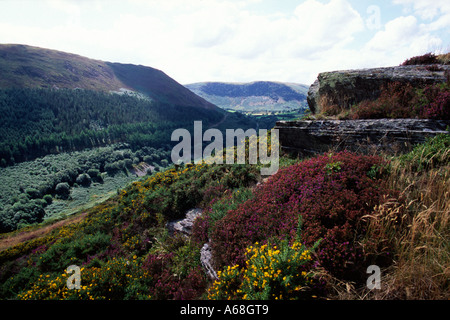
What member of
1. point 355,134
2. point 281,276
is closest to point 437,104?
point 355,134

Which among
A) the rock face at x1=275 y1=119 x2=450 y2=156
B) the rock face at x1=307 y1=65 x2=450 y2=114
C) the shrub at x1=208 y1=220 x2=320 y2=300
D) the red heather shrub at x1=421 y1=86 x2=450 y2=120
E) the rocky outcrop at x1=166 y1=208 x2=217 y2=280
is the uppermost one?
the rock face at x1=307 y1=65 x2=450 y2=114

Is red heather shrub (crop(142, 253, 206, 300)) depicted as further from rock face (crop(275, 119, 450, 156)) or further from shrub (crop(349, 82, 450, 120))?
shrub (crop(349, 82, 450, 120))

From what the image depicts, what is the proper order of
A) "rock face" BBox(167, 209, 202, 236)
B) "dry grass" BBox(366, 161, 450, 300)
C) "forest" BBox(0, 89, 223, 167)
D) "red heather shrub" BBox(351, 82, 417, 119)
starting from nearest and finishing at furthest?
"dry grass" BBox(366, 161, 450, 300), "red heather shrub" BBox(351, 82, 417, 119), "rock face" BBox(167, 209, 202, 236), "forest" BBox(0, 89, 223, 167)

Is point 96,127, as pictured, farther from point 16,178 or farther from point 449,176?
point 449,176

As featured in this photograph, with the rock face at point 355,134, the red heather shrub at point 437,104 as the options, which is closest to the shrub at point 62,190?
the rock face at point 355,134

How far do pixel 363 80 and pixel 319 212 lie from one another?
25.3 feet

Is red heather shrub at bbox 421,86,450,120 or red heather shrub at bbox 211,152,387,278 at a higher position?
red heather shrub at bbox 421,86,450,120

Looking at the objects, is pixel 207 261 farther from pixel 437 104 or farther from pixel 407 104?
pixel 407 104

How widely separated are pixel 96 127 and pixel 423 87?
128 metres

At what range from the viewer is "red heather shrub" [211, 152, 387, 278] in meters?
3.30

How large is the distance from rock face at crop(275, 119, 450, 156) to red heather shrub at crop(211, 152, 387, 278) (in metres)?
1.89

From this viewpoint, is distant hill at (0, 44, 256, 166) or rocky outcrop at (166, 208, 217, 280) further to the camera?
distant hill at (0, 44, 256, 166)

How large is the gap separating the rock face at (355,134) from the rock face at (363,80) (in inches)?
85.2

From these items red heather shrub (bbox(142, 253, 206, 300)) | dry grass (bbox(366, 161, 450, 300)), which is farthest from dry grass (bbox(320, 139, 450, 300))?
red heather shrub (bbox(142, 253, 206, 300))
